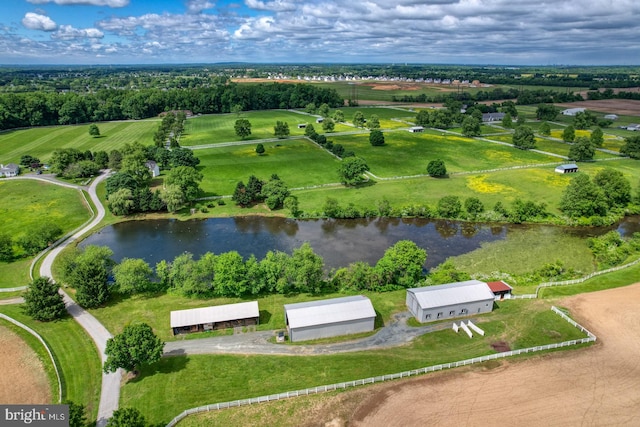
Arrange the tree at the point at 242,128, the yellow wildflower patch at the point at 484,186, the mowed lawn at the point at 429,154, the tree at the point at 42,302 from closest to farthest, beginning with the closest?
the tree at the point at 42,302 < the yellow wildflower patch at the point at 484,186 < the mowed lawn at the point at 429,154 < the tree at the point at 242,128

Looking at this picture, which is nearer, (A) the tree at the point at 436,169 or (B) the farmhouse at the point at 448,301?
(B) the farmhouse at the point at 448,301

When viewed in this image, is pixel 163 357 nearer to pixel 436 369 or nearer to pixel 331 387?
pixel 331 387

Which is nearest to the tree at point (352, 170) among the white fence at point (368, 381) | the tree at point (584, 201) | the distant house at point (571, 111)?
the tree at point (584, 201)

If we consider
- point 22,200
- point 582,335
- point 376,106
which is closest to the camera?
point 582,335

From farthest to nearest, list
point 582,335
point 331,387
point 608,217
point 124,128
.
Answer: point 124,128 → point 608,217 → point 582,335 → point 331,387

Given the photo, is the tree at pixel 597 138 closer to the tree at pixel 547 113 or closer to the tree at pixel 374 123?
the tree at pixel 547 113

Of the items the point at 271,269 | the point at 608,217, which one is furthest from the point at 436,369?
the point at 608,217
